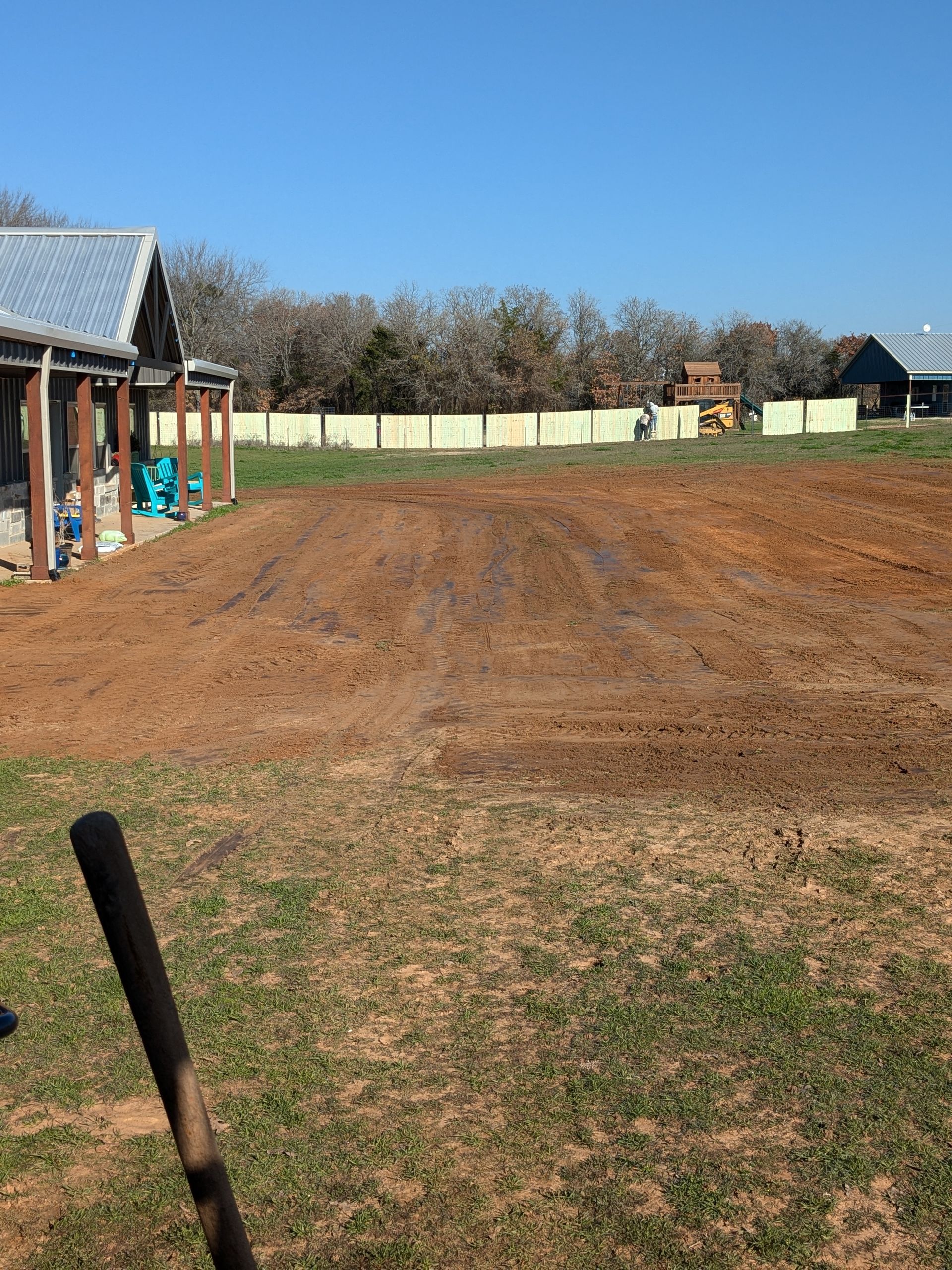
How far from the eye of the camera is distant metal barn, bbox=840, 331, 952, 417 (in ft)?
209

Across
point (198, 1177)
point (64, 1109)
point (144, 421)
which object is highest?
point (144, 421)

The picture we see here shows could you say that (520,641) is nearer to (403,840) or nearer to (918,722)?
(918,722)

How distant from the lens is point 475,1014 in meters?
4.75

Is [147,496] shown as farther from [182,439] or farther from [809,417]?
[809,417]

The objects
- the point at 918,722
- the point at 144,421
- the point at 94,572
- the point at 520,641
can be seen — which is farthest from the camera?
the point at 144,421

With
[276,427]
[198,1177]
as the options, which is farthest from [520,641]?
[276,427]

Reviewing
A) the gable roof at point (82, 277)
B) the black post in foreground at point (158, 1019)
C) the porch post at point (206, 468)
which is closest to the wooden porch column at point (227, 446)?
the porch post at point (206, 468)

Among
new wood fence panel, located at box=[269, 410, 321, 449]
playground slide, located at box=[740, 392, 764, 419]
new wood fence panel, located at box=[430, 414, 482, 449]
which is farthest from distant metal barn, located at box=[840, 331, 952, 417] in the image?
new wood fence panel, located at box=[269, 410, 321, 449]

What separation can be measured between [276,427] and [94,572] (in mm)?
39765

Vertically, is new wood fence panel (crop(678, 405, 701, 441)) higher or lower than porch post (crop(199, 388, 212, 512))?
higher

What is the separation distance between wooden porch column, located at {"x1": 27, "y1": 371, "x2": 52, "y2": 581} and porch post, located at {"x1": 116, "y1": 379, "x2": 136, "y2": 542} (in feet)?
13.6

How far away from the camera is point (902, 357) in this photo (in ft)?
211

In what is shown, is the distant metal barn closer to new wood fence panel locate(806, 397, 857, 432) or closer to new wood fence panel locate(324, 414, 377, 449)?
new wood fence panel locate(806, 397, 857, 432)

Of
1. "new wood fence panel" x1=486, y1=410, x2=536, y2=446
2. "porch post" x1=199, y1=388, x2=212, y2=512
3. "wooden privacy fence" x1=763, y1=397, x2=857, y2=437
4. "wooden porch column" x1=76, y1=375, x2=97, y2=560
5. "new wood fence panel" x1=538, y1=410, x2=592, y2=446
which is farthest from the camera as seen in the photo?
"new wood fence panel" x1=538, y1=410, x2=592, y2=446
